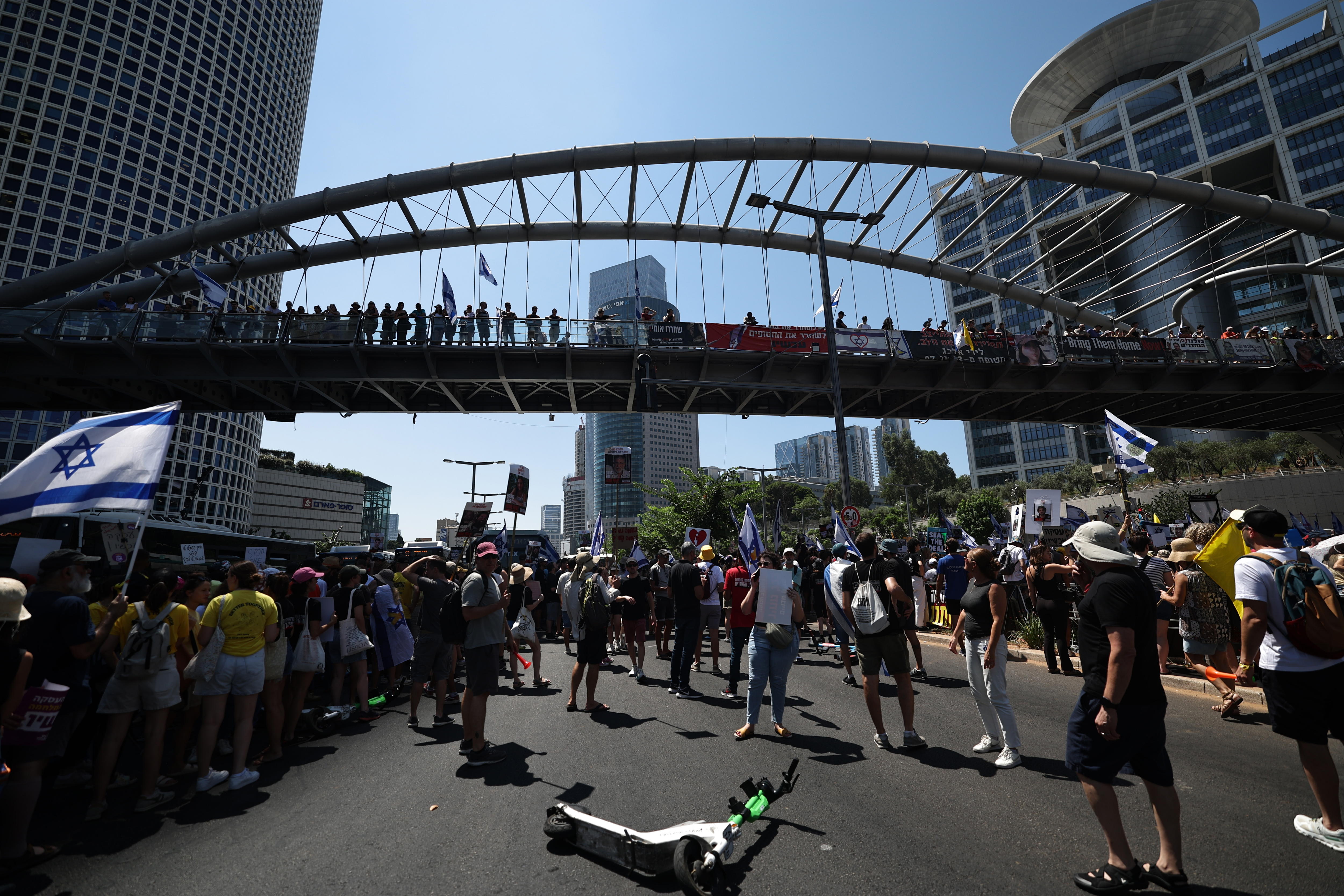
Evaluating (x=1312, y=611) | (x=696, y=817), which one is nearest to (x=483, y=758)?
(x=696, y=817)

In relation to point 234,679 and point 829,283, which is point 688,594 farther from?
point 829,283

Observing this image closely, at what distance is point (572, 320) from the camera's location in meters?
20.2

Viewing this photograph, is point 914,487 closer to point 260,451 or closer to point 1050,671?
point 1050,671

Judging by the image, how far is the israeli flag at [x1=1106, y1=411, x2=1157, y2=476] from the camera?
12.2 meters

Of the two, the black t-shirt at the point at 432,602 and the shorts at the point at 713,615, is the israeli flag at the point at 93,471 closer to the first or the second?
the black t-shirt at the point at 432,602

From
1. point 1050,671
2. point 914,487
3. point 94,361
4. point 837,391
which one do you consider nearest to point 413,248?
point 94,361

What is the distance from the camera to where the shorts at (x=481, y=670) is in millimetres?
5898

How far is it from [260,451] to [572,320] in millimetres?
119732

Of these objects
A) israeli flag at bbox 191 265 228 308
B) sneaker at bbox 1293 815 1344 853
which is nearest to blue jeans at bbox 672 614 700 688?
sneaker at bbox 1293 815 1344 853

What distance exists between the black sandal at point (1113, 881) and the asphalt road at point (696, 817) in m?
0.13

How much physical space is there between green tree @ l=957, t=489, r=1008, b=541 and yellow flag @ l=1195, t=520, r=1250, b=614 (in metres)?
52.0

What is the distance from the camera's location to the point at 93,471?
500 centimetres

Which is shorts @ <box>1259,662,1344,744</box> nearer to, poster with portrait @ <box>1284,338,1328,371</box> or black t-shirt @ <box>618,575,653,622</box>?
black t-shirt @ <box>618,575,653,622</box>

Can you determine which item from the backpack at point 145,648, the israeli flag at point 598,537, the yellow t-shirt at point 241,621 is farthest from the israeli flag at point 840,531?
the backpack at point 145,648
